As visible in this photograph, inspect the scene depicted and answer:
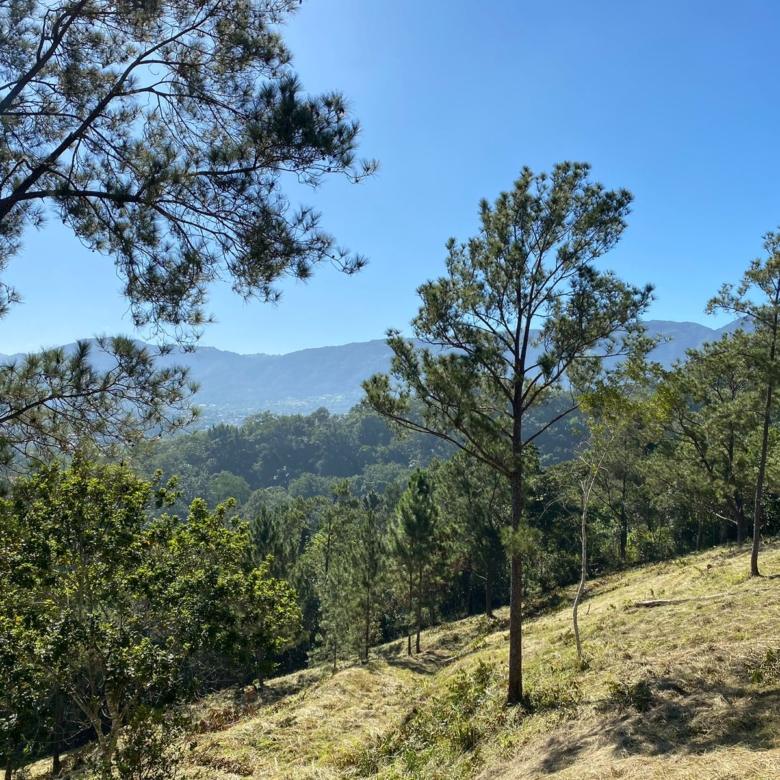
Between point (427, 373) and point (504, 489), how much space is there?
818 inches

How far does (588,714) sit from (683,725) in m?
1.68

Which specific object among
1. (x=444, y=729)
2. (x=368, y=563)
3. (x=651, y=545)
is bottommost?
(x=651, y=545)

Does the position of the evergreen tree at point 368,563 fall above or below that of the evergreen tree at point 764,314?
below

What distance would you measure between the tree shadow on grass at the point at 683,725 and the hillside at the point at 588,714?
21 mm

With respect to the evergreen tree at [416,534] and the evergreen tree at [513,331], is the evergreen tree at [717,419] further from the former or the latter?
the evergreen tree at [416,534]

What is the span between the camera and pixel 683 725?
604 cm

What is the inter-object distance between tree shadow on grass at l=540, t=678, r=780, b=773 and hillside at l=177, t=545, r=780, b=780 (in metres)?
0.02

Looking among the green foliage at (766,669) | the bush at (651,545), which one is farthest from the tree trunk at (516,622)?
the bush at (651,545)

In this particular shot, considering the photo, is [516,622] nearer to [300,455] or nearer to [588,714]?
[588,714]

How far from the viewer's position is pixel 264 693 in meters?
22.6

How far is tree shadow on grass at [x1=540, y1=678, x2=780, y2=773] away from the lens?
5430 mm

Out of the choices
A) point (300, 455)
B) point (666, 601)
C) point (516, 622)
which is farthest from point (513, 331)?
point (300, 455)

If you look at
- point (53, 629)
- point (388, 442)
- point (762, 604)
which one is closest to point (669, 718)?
point (762, 604)

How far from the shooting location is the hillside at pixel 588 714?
5664 millimetres
